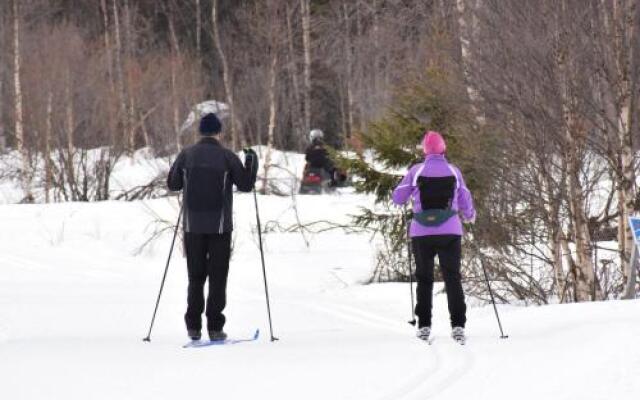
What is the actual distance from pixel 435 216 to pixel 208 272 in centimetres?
175

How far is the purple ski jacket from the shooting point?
25.5 ft

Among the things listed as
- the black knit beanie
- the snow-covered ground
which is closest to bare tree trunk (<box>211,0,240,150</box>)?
the snow-covered ground

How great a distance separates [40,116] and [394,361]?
20.9 m

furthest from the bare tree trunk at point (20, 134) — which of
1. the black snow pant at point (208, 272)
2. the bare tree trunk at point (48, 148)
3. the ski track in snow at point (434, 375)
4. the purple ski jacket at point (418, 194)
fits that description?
the purple ski jacket at point (418, 194)

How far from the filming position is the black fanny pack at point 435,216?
7.74 m

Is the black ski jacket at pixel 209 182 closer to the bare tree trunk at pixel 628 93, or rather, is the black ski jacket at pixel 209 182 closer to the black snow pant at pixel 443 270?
the black snow pant at pixel 443 270

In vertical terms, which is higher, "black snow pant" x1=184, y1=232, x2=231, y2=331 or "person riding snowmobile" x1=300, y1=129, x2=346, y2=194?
"person riding snowmobile" x1=300, y1=129, x2=346, y2=194

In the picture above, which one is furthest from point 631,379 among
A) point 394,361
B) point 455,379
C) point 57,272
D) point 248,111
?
point 248,111

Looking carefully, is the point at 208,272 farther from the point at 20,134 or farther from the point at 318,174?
the point at 20,134

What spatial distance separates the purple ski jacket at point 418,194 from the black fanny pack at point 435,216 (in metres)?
0.03

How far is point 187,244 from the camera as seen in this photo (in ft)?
25.4

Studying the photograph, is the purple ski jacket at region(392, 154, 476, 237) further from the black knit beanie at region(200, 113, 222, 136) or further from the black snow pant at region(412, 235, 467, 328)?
the black knit beanie at region(200, 113, 222, 136)

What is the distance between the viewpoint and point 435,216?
773 cm

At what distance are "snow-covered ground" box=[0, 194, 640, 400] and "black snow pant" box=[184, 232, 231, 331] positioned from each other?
301mm
